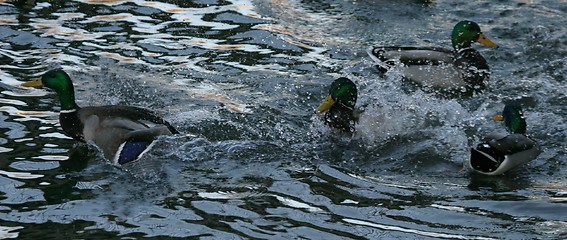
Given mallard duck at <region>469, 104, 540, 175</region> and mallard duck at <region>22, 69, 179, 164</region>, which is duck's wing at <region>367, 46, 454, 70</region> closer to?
mallard duck at <region>469, 104, 540, 175</region>

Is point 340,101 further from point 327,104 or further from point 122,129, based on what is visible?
point 122,129

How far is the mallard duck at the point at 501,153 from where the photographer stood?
6898 millimetres

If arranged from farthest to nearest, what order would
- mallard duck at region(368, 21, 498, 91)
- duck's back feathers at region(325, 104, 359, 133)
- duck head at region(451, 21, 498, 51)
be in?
duck head at region(451, 21, 498, 51), mallard duck at region(368, 21, 498, 91), duck's back feathers at region(325, 104, 359, 133)

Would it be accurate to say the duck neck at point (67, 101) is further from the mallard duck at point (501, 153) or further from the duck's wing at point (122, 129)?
the mallard duck at point (501, 153)

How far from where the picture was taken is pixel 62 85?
7.50 m

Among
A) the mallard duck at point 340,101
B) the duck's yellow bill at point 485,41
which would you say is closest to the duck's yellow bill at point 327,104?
the mallard duck at point 340,101

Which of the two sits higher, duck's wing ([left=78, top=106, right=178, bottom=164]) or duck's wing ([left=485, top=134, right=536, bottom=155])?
duck's wing ([left=485, top=134, right=536, bottom=155])

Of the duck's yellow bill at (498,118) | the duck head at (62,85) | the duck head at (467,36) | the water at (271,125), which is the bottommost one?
the water at (271,125)

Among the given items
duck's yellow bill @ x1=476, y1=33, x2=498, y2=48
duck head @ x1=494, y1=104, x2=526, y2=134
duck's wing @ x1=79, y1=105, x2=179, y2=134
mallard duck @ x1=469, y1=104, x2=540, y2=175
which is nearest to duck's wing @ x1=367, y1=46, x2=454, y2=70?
duck's yellow bill @ x1=476, y1=33, x2=498, y2=48

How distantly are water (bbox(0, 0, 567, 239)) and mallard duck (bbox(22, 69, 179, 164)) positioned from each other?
0.32ft

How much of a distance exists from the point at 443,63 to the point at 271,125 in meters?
2.21

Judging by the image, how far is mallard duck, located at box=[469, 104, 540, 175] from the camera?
22.6 feet

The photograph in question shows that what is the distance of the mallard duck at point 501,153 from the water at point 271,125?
0.09 meters

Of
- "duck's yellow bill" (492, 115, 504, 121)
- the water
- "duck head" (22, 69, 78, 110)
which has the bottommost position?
the water
